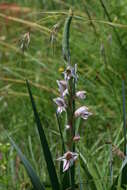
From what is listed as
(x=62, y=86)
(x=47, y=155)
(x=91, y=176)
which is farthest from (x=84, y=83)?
(x=62, y=86)

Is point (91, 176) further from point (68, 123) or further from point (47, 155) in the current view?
point (68, 123)

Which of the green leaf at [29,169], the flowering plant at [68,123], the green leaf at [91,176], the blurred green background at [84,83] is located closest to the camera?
the flowering plant at [68,123]

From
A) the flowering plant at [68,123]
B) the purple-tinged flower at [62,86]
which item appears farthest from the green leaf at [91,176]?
the purple-tinged flower at [62,86]

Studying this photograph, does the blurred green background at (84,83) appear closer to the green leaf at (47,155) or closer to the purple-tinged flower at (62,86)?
the green leaf at (47,155)

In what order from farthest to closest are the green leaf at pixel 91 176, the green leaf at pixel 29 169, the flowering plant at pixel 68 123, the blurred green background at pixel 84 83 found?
1. the blurred green background at pixel 84 83
2. the green leaf at pixel 91 176
3. the green leaf at pixel 29 169
4. the flowering plant at pixel 68 123

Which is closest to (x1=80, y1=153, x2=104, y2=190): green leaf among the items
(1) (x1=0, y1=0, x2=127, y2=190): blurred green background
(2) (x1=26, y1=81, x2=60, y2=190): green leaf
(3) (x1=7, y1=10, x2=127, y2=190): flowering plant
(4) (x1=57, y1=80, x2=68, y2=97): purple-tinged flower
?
(3) (x1=7, y1=10, x2=127, y2=190): flowering plant

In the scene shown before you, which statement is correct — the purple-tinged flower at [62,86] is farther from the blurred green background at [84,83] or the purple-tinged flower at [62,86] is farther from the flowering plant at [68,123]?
the blurred green background at [84,83]

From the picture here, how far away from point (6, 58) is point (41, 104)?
1464mm

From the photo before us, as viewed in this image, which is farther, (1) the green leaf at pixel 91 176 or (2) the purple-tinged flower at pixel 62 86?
(1) the green leaf at pixel 91 176

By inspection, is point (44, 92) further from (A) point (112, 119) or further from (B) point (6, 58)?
(B) point (6, 58)

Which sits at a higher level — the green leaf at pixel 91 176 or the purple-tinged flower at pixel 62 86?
the purple-tinged flower at pixel 62 86

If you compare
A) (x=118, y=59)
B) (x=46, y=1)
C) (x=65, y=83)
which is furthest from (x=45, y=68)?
(x=65, y=83)

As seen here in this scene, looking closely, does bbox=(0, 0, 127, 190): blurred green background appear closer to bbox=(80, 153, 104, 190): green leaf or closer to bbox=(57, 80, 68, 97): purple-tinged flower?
bbox=(80, 153, 104, 190): green leaf

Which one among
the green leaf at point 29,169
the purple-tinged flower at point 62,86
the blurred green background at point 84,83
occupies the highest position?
the purple-tinged flower at point 62,86
